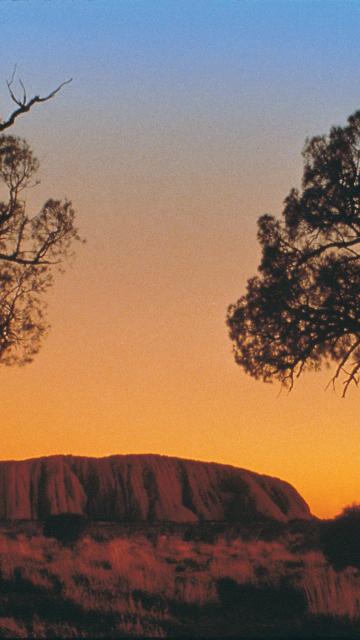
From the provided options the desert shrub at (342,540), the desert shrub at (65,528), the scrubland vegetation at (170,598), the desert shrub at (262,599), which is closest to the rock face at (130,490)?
the desert shrub at (65,528)

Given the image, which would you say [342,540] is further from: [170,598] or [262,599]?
Answer: [170,598]

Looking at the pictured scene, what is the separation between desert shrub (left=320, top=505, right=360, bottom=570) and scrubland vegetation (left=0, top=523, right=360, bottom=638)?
35cm

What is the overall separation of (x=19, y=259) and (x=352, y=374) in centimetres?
912

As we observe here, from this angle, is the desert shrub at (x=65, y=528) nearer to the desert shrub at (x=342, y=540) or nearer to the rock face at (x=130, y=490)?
the desert shrub at (x=342, y=540)

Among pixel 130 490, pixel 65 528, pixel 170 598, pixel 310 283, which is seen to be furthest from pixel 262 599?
pixel 130 490

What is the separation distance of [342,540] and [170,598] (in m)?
11.3

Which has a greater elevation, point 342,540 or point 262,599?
point 342,540

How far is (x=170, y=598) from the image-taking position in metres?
14.6

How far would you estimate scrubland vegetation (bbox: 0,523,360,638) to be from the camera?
11.7 m

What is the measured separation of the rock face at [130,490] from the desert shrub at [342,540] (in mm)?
71320

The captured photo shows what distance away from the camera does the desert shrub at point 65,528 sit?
35.5m

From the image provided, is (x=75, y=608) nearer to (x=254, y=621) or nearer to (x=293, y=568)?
(x=254, y=621)

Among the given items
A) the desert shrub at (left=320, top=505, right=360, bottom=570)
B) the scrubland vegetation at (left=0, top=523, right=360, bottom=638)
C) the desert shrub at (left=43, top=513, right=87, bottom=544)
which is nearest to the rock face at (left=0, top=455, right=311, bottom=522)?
the desert shrub at (left=43, top=513, right=87, bottom=544)

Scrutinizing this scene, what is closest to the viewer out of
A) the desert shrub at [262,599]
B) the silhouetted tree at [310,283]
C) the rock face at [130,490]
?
the desert shrub at [262,599]
